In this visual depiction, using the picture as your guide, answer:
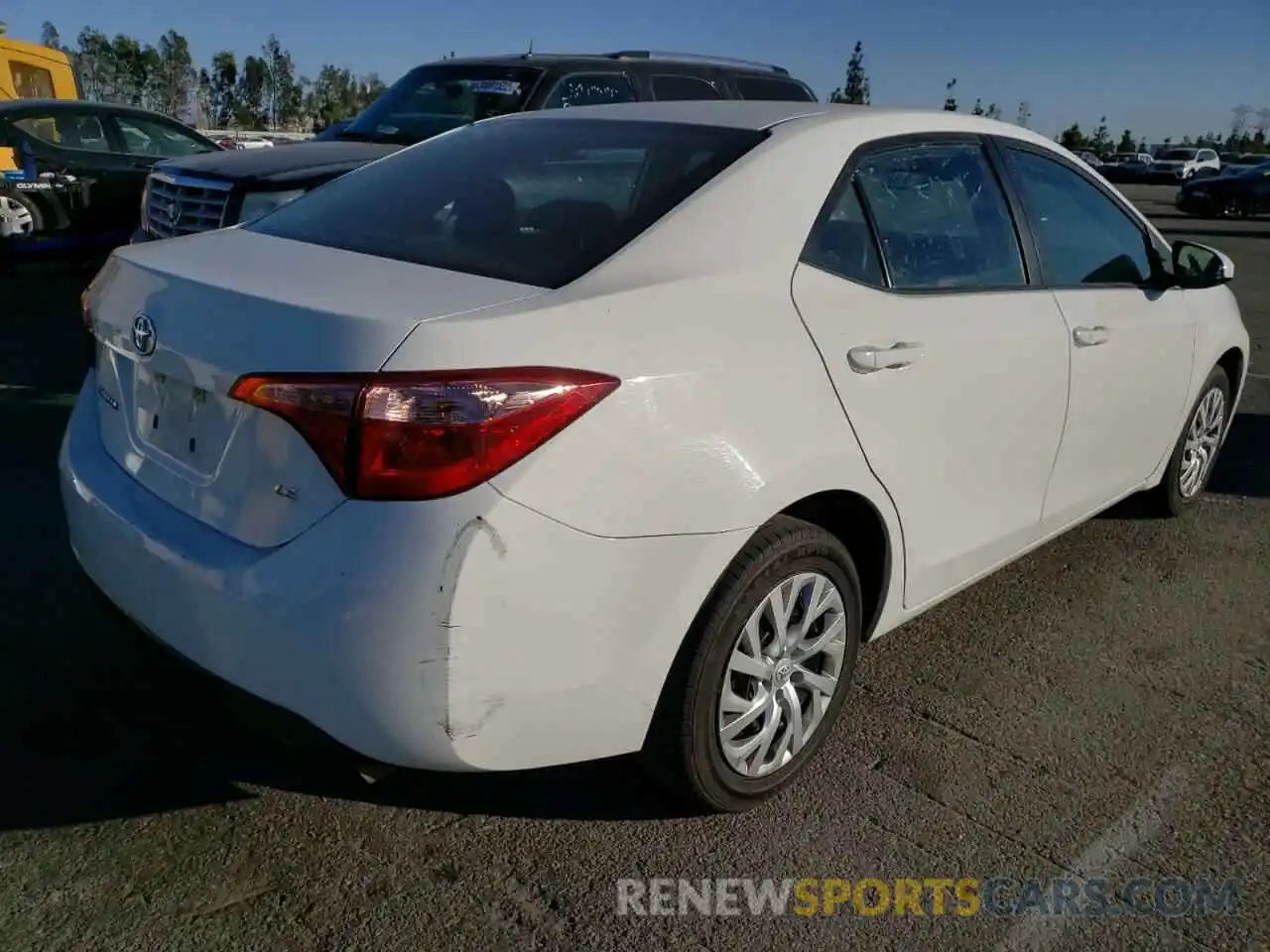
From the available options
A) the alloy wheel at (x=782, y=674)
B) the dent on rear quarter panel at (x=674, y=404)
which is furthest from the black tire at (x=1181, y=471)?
the dent on rear quarter panel at (x=674, y=404)

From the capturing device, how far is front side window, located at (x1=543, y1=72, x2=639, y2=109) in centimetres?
762

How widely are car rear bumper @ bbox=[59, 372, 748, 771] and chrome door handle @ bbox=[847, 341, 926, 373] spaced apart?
1.93 feet

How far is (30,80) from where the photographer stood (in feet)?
50.5

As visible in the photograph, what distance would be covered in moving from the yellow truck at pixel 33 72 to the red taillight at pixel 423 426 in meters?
14.5

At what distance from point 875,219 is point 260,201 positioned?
427 centimetres

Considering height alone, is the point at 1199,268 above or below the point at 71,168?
above

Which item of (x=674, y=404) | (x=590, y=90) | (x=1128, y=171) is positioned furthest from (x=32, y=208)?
(x=1128, y=171)

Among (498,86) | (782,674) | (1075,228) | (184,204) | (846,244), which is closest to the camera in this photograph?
(782,674)

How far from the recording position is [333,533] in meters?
2.16

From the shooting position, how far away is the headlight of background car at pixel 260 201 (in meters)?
6.25

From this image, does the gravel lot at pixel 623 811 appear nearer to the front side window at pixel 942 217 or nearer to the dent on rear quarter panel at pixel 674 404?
the dent on rear quarter panel at pixel 674 404

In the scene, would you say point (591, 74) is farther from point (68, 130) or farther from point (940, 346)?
point (68, 130)

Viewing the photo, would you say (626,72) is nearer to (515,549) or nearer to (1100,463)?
(1100,463)

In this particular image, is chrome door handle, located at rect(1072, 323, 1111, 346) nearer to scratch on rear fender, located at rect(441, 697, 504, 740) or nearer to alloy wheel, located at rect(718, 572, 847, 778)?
alloy wheel, located at rect(718, 572, 847, 778)
